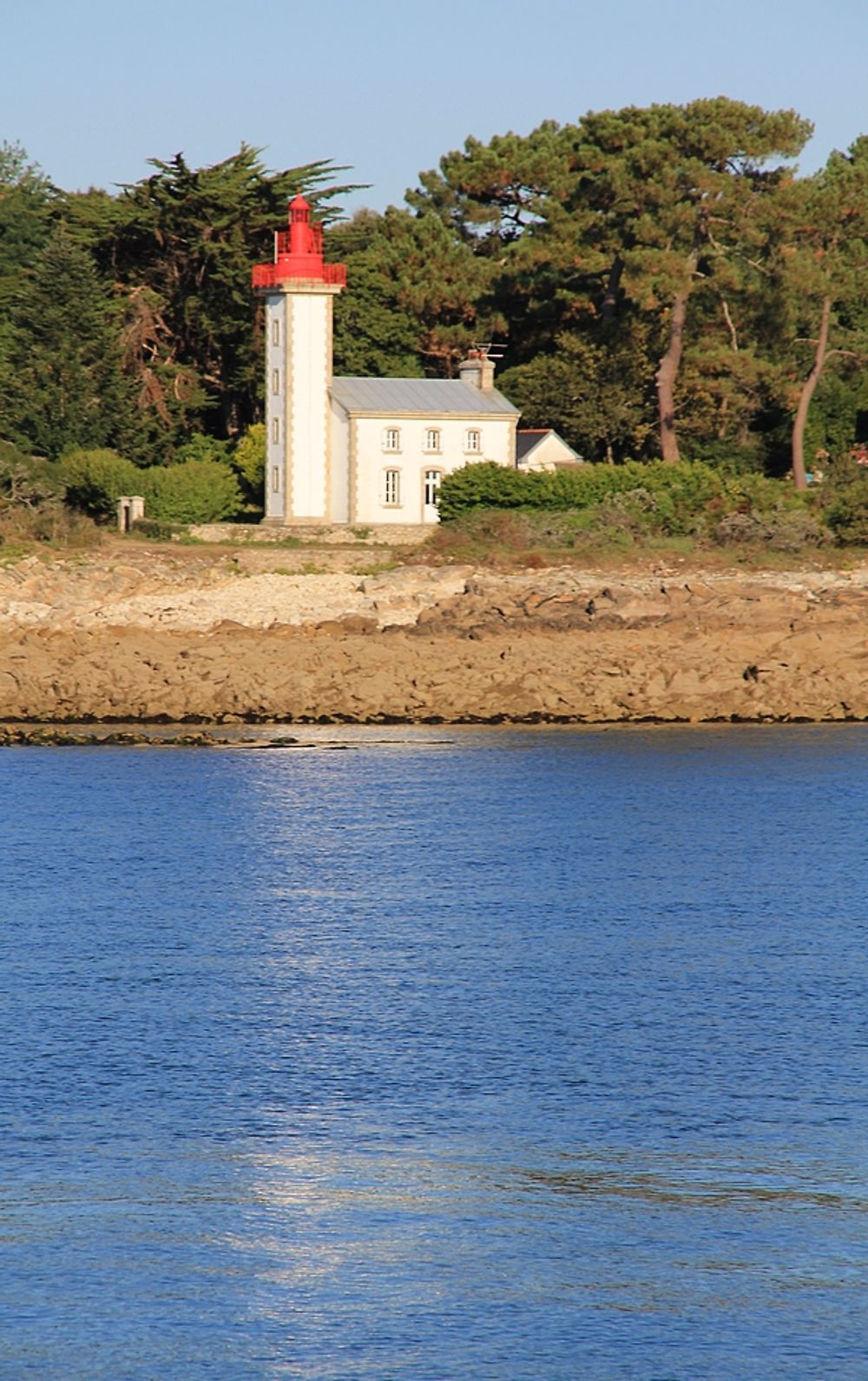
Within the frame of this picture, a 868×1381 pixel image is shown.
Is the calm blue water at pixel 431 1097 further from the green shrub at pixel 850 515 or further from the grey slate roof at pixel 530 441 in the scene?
the grey slate roof at pixel 530 441

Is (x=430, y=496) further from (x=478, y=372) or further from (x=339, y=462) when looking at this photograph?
(x=478, y=372)

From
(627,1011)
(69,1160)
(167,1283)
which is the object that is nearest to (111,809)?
(627,1011)

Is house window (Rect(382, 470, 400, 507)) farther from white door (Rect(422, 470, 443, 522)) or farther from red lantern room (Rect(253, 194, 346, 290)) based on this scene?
red lantern room (Rect(253, 194, 346, 290))

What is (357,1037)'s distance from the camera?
36.7 feet

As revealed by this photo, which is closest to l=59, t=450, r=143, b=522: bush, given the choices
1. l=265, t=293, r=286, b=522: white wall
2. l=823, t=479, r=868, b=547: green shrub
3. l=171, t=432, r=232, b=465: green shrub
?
l=265, t=293, r=286, b=522: white wall

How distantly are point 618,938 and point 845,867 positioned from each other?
3.83 m

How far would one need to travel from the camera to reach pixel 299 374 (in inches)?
2056

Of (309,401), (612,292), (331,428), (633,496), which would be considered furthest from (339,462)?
(612,292)

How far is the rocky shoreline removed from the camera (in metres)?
27.3

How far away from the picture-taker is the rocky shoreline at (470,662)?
27266 mm

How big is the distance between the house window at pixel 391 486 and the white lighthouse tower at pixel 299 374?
149 cm

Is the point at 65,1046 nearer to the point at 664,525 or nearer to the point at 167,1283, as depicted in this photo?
the point at 167,1283

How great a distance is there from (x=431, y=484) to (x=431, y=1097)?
4345 centimetres

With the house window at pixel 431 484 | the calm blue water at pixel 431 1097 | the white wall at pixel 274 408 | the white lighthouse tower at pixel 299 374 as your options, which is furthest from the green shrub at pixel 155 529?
the calm blue water at pixel 431 1097
